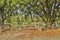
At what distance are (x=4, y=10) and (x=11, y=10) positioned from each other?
40.4 inches

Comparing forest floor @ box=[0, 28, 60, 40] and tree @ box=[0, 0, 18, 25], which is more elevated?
tree @ box=[0, 0, 18, 25]

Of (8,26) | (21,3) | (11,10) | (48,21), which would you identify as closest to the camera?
(21,3)

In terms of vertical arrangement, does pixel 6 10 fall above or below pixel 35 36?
above

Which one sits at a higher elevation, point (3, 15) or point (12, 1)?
point (12, 1)

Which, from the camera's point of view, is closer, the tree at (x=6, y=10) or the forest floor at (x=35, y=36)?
the forest floor at (x=35, y=36)

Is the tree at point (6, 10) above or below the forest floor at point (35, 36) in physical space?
above

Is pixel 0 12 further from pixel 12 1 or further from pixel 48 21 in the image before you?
pixel 48 21

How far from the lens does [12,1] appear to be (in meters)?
20.4

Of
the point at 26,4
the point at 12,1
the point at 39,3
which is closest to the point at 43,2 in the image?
the point at 39,3

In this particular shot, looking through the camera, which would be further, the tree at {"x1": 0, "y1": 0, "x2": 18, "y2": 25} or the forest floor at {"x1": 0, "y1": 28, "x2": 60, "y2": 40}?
the tree at {"x1": 0, "y1": 0, "x2": 18, "y2": 25}

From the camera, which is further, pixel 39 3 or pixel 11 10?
pixel 11 10

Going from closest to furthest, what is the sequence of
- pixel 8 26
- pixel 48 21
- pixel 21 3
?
pixel 21 3 < pixel 48 21 < pixel 8 26

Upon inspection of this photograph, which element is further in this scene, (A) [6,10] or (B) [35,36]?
(A) [6,10]

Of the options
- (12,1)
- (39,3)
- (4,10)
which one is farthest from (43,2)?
(4,10)
